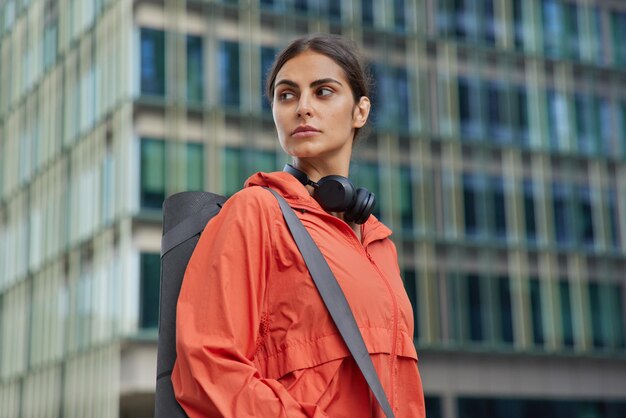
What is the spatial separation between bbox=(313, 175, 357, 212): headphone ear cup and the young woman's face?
0.08 m

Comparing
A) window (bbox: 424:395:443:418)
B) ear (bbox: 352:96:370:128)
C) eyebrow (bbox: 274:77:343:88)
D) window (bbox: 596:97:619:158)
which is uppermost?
window (bbox: 596:97:619:158)

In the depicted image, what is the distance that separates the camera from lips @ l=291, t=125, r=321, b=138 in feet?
9.73

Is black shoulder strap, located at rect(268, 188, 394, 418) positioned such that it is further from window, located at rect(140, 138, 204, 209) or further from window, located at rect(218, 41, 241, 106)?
window, located at rect(218, 41, 241, 106)

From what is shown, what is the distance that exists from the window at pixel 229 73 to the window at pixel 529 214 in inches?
343

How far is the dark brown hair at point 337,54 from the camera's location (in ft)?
9.87

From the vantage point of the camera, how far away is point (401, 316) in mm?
2873

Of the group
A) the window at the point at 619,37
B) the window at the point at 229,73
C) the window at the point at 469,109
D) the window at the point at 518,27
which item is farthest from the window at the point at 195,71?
the window at the point at 619,37

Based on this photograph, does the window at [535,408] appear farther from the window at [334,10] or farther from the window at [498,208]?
the window at [334,10]

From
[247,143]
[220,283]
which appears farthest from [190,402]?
[247,143]

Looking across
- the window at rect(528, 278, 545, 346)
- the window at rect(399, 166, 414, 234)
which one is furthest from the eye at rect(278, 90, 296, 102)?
the window at rect(528, 278, 545, 346)

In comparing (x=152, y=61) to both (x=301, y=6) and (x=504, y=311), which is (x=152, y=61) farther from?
(x=504, y=311)

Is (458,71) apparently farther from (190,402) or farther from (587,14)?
(190,402)

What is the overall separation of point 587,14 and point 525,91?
132 inches

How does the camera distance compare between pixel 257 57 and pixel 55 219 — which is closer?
pixel 257 57
